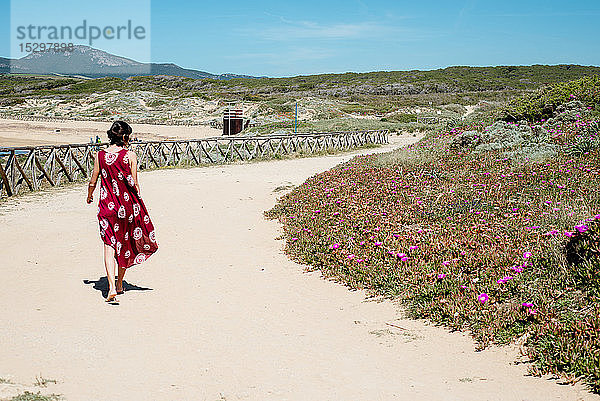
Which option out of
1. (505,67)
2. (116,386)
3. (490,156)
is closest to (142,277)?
(116,386)

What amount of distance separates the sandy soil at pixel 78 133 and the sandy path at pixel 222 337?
30.5 metres

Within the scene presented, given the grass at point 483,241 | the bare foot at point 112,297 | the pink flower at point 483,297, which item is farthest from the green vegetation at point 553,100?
the bare foot at point 112,297

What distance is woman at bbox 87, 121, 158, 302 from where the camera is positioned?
586cm

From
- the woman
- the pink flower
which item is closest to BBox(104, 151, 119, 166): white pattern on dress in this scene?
the woman

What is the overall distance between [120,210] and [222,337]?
181 cm

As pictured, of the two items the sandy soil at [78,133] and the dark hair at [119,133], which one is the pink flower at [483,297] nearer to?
the dark hair at [119,133]

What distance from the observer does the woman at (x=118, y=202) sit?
5.86 m

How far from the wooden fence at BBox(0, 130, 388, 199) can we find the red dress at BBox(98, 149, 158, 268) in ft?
26.6

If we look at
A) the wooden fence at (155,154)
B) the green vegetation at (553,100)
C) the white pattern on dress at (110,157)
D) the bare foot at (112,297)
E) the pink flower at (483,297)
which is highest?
the green vegetation at (553,100)

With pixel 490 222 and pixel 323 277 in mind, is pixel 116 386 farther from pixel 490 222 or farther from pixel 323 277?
pixel 490 222

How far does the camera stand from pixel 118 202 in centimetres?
594

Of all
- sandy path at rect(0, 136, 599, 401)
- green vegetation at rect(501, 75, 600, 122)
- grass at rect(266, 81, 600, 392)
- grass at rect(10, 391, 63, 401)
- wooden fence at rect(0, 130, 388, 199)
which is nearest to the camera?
grass at rect(10, 391, 63, 401)

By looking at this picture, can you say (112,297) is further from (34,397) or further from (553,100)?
(553,100)

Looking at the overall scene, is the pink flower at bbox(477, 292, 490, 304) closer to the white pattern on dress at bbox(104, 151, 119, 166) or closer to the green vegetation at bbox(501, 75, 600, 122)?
the white pattern on dress at bbox(104, 151, 119, 166)
